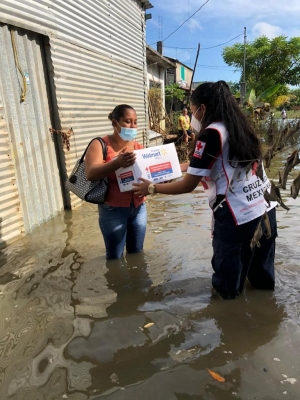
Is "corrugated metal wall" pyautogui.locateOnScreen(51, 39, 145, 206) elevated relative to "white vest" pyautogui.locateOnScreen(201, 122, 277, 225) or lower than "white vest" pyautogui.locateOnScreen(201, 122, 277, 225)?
elevated

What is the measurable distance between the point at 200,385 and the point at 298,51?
35.7m

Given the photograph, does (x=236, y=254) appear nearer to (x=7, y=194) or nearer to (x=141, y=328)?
(x=141, y=328)

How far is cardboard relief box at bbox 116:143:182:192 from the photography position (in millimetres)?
2873

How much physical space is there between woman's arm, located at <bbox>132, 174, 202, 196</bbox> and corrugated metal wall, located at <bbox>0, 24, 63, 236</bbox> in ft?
8.09

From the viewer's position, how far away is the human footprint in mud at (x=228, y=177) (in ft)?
7.27

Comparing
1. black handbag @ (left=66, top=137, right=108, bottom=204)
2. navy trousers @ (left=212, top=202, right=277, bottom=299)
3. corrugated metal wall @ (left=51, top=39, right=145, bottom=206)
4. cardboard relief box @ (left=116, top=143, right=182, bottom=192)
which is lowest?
navy trousers @ (left=212, top=202, right=277, bottom=299)

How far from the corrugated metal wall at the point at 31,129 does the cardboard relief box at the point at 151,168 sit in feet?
7.42

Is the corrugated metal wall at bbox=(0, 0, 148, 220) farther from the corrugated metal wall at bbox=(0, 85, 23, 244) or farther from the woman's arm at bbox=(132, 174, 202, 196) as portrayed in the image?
the woman's arm at bbox=(132, 174, 202, 196)

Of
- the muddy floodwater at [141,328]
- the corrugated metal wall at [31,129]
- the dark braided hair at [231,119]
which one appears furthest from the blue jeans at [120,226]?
the corrugated metal wall at [31,129]

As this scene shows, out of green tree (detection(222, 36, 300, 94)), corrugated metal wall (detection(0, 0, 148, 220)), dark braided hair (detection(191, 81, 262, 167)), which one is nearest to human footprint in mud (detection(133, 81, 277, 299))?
dark braided hair (detection(191, 81, 262, 167))

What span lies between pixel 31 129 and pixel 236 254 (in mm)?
3777

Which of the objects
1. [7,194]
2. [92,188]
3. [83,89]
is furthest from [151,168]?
[83,89]

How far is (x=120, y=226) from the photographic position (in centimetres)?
316

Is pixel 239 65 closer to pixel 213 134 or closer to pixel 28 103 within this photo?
pixel 28 103
